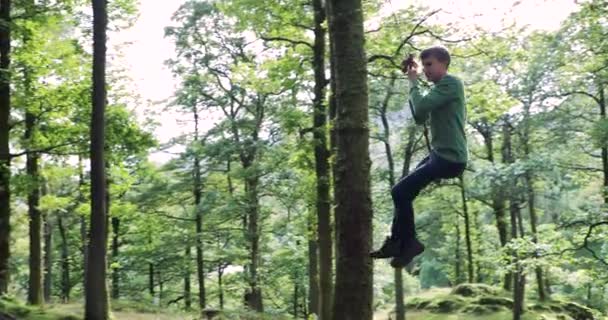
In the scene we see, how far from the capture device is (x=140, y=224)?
2538 cm

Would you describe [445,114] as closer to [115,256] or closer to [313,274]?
[313,274]

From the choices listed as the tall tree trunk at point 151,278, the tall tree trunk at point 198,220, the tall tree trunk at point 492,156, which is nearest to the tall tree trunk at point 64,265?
the tall tree trunk at point 151,278

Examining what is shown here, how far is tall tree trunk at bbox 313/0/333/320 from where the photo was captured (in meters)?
12.0

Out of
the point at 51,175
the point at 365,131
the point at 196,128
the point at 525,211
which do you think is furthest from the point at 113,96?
the point at 525,211

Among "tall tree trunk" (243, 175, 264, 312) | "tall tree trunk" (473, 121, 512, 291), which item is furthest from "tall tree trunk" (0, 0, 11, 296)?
"tall tree trunk" (473, 121, 512, 291)

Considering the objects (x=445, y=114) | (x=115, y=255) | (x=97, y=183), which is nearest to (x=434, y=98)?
(x=445, y=114)

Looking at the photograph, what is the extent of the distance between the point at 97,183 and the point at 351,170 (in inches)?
313

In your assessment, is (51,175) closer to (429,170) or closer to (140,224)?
(140,224)

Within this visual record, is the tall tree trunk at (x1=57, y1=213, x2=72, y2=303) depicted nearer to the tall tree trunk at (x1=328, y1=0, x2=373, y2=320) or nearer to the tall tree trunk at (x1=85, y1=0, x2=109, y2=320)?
the tall tree trunk at (x1=85, y1=0, x2=109, y2=320)

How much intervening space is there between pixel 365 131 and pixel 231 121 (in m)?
19.0

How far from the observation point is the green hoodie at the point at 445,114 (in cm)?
373

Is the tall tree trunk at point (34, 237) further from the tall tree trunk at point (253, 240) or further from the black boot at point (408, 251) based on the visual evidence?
the black boot at point (408, 251)

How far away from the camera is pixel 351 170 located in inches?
141

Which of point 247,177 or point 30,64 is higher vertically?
point 30,64
